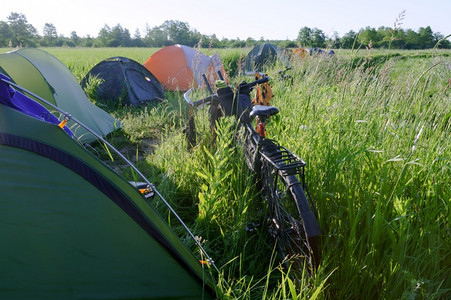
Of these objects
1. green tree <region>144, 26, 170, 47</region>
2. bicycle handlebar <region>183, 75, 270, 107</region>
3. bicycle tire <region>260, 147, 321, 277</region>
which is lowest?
bicycle tire <region>260, 147, 321, 277</region>

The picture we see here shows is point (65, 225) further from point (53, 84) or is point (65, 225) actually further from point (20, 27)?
point (20, 27)

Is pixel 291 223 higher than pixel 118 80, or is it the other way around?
pixel 118 80

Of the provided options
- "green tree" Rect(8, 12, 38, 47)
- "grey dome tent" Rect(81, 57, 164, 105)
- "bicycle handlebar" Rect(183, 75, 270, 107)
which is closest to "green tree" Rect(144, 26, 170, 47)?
"green tree" Rect(8, 12, 38, 47)

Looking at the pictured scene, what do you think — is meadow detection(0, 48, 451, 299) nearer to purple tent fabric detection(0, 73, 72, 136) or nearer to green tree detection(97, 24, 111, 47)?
purple tent fabric detection(0, 73, 72, 136)

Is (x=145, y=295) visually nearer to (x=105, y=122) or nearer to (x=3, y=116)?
(x=3, y=116)

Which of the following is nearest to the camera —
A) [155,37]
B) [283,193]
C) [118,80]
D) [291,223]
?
[291,223]

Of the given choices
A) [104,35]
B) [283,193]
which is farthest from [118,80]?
[104,35]

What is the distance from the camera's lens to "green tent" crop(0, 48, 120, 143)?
157 inches

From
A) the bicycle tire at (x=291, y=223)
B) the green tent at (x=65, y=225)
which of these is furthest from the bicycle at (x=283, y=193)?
the green tent at (x=65, y=225)

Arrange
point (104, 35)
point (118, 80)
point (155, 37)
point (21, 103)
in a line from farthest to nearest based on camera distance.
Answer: point (104, 35), point (155, 37), point (118, 80), point (21, 103)

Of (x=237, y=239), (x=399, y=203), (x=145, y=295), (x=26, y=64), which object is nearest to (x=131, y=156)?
(x=26, y=64)

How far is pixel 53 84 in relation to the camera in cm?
433

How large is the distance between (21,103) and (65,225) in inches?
41.0

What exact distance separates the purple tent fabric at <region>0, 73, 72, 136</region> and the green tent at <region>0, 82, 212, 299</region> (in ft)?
0.24
